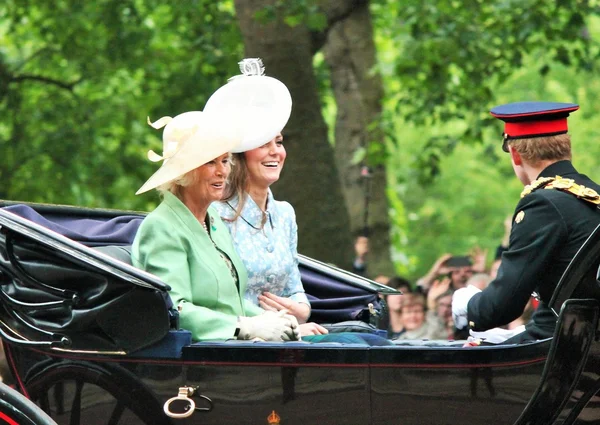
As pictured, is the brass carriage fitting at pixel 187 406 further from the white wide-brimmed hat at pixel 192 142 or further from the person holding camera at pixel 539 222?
the person holding camera at pixel 539 222

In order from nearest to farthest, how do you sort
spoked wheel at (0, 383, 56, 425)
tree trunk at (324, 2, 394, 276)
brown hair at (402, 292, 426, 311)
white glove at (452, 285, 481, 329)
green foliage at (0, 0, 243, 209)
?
spoked wheel at (0, 383, 56, 425) → white glove at (452, 285, 481, 329) → brown hair at (402, 292, 426, 311) → tree trunk at (324, 2, 394, 276) → green foliage at (0, 0, 243, 209)

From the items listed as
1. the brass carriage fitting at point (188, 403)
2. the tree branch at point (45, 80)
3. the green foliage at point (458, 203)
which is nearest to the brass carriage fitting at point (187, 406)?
the brass carriage fitting at point (188, 403)

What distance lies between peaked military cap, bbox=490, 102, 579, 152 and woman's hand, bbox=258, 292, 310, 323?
4.26 ft

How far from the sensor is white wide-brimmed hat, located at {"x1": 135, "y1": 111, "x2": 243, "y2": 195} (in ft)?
14.0

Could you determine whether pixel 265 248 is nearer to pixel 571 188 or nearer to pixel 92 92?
pixel 571 188

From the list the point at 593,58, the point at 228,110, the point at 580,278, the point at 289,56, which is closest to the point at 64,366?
the point at 228,110

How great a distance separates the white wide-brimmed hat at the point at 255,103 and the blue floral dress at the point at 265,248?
302 mm

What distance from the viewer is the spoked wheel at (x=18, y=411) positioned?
3.87m

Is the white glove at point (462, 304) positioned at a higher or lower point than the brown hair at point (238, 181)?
lower

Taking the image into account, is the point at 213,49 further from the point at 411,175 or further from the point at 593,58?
the point at 593,58

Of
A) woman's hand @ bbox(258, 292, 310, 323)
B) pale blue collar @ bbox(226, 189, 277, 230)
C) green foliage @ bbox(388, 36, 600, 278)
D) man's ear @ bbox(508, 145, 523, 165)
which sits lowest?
green foliage @ bbox(388, 36, 600, 278)

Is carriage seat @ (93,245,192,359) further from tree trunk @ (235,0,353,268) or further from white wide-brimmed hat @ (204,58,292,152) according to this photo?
tree trunk @ (235,0,353,268)

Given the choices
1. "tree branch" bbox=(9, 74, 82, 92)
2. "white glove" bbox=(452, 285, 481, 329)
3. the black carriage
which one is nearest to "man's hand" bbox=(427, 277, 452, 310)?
"white glove" bbox=(452, 285, 481, 329)

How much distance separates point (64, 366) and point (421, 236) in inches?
742
